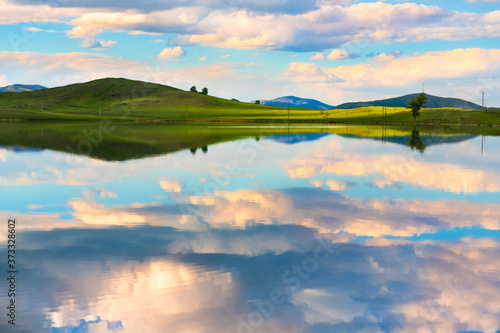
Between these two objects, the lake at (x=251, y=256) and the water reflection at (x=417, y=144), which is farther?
the water reflection at (x=417, y=144)

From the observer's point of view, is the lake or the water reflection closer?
the lake

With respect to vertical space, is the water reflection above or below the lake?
above

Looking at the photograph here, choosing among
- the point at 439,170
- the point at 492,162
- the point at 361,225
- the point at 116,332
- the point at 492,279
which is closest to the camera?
the point at 116,332

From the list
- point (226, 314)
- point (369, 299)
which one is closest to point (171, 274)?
point (226, 314)

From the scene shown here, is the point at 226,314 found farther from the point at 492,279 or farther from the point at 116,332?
the point at 492,279

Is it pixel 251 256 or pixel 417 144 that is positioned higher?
pixel 417 144

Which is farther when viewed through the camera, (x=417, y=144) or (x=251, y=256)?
(x=417, y=144)

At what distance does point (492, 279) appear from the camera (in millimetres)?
13141

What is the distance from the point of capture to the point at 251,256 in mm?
15008

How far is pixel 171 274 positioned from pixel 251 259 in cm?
258

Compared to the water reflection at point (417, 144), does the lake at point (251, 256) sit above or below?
below

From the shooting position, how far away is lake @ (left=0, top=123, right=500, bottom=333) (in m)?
10.9

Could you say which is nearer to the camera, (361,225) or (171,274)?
(171,274)

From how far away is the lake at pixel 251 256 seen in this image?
10898mm
